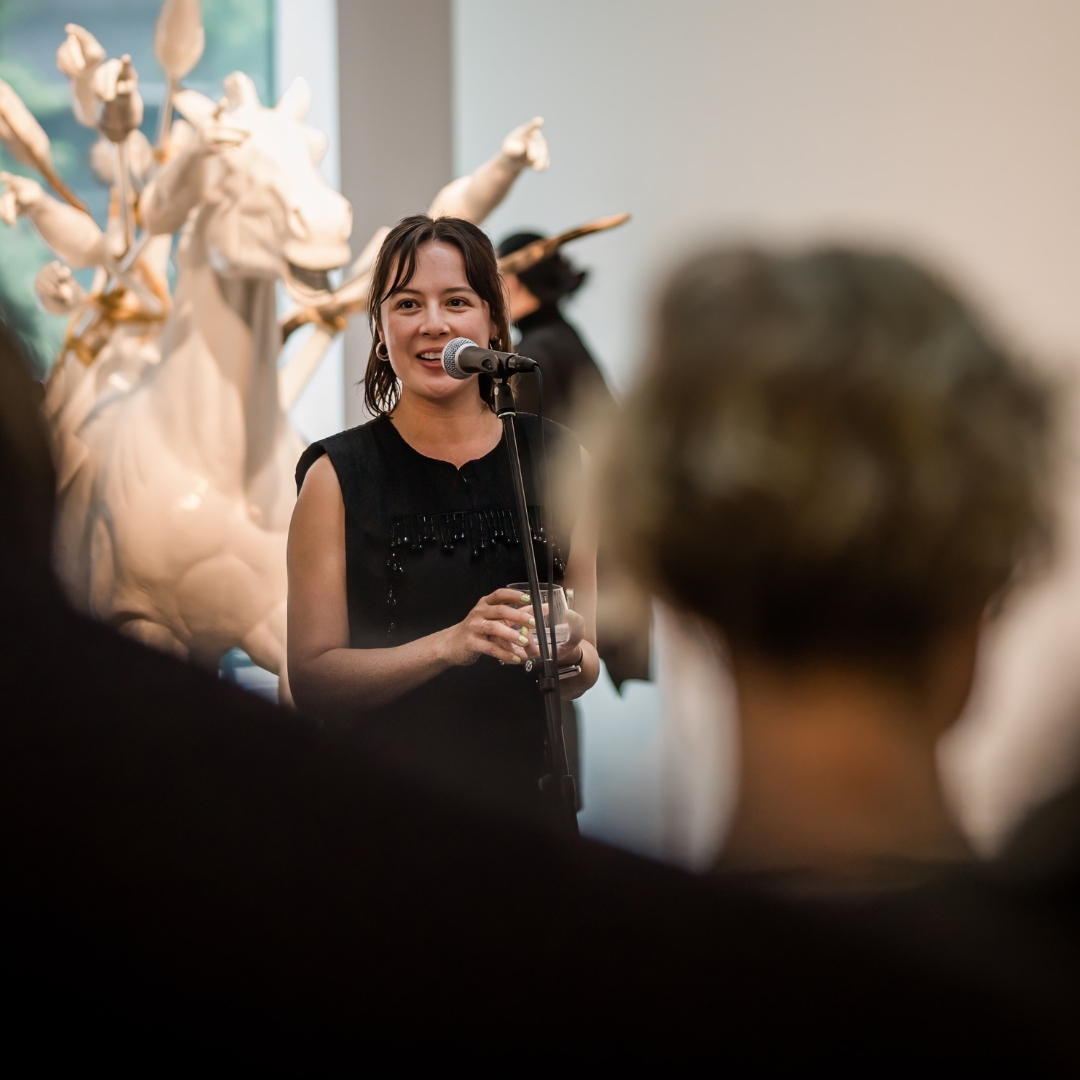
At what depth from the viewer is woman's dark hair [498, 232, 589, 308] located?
341cm

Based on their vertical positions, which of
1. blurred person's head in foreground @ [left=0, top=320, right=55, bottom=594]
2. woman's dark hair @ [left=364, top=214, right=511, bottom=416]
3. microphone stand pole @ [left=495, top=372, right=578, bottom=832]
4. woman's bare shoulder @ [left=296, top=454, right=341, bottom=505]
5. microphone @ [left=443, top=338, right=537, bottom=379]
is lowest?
blurred person's head in foreground @ [left=0, top=320, right=55, bottom=594]

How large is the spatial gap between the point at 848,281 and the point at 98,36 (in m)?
5.06

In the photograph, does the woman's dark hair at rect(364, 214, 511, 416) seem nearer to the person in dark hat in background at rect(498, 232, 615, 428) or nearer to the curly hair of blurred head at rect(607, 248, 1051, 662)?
the curly hair of blurred head at rect(607, 248, 1051, 662)

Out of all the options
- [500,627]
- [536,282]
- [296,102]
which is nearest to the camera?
[500,627]

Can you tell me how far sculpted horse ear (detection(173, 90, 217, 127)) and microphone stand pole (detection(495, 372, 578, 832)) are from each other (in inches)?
58.6

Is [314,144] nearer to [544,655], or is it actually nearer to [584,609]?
[584,609]

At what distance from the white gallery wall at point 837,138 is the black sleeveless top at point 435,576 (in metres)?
0.47

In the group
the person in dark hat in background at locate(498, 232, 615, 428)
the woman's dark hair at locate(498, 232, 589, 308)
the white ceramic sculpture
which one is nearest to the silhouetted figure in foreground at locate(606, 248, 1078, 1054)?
the white ceramic sculpture

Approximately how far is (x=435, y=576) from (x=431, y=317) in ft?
0.98

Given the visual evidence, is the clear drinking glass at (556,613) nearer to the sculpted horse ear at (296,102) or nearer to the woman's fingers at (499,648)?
the woman's fingers at (499,648)

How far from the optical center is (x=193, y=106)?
2539 mm

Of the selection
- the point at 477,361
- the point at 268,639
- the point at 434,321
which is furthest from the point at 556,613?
the point at 268,639

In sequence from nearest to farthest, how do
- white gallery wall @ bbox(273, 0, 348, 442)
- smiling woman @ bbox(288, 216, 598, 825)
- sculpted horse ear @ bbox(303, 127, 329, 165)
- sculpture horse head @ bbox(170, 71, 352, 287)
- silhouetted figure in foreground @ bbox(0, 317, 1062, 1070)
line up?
silhouetted figure in foreground @ bbox(0, 317, 1062, 1070), smiling woman @ bbox(288, 216, 598, 825), sculpture horse head @ bbox(170, 71, 352, 287), sculpted horse ear @ bbox(303, 127, 329, 165), white gallery wall @ bbox(273, 0, 348, 442)

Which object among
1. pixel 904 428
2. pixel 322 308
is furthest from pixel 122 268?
pixel 904 428
